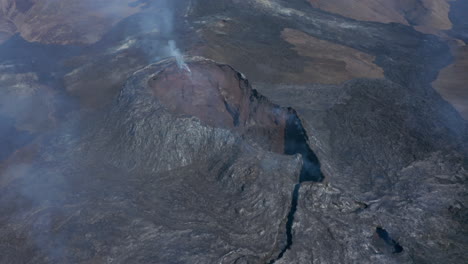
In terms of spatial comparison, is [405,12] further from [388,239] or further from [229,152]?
[388,239]

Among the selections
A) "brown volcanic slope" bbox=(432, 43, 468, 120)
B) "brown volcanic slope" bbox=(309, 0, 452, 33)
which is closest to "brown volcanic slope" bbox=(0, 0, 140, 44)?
"brown volcanic slope" bbox=(309, 0, 452, 33)

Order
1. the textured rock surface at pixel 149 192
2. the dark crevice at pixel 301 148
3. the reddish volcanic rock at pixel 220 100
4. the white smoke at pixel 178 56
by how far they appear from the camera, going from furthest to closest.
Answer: the white smoke at pixel 178 56 → the reddish volcanic rock at pixel 220 100 → the dark crevice at pixel 301 148 → the textured rock surface at pixel 149 192

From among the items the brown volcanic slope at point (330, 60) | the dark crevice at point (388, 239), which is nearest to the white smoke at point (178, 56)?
the brown volcanic slope at point (330, 60)

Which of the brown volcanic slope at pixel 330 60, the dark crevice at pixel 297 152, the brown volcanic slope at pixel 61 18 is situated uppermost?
the brown volcanic slope at pixel 330 60

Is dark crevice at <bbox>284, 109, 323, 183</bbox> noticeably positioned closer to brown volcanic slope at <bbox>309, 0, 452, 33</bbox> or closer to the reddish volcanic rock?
the reddish volcanic rock

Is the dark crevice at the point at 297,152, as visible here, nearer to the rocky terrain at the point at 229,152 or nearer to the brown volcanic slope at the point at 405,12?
the rocky terrain at the point at 229,152
